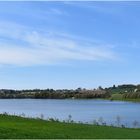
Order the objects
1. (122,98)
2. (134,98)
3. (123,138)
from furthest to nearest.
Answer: (122,98) → (134,98) → (123,138)

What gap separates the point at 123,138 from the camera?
2373 centimetres

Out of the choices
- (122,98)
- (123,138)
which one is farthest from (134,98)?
(123,138)

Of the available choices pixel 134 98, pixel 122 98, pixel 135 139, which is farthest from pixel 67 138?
pixel 122 98

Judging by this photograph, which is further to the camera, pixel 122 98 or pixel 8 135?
pixel 122 98

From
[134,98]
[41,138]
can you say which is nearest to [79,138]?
[41,138]

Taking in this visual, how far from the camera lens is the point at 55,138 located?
73.5ft

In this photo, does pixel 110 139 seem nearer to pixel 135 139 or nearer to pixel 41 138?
pixel 135 139

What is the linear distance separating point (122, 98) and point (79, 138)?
178 metres

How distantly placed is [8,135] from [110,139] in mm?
5667

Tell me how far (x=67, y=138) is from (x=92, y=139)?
138 centimetres

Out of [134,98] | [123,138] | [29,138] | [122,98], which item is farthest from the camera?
[122,98]

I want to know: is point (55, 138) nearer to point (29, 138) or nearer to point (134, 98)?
point (29, 138)

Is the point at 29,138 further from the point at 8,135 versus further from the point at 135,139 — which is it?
the point at 135,139

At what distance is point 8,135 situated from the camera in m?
22.0
